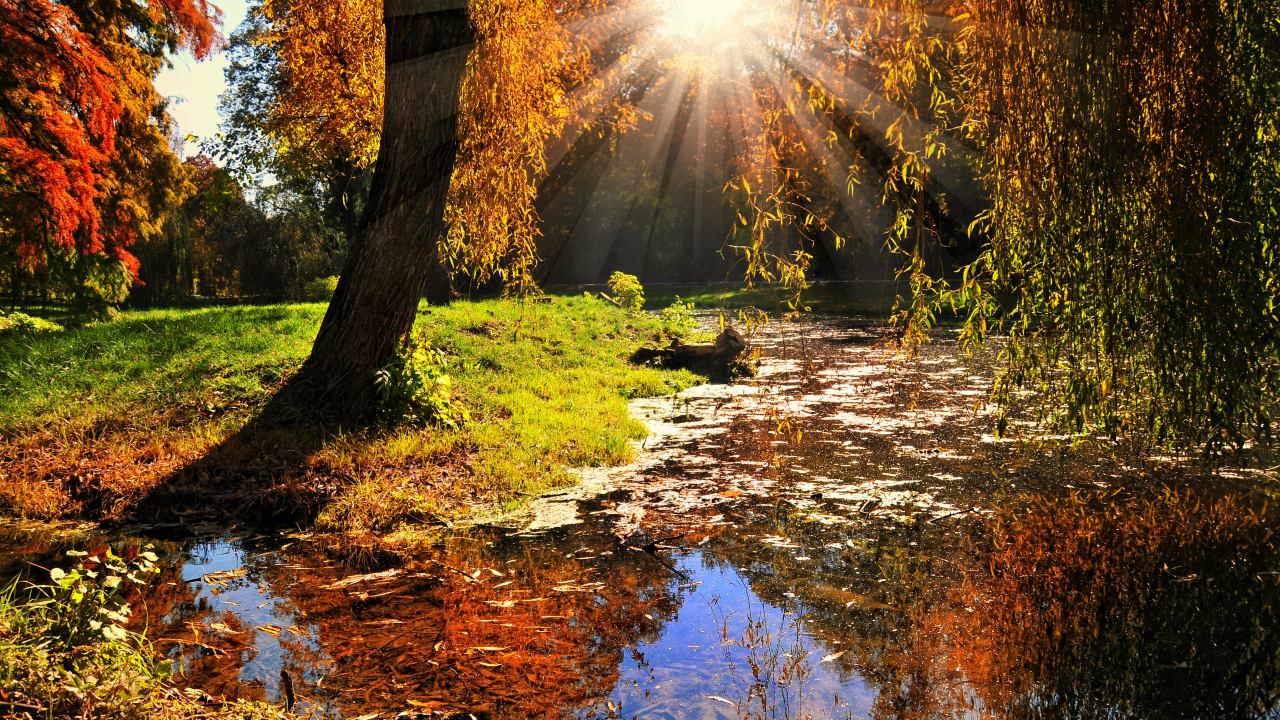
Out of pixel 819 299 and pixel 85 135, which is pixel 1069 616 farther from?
pixel 819 299

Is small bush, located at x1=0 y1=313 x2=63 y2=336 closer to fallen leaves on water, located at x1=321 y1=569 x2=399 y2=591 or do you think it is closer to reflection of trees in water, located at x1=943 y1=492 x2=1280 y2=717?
fallen leaves on water, located at x1=321 y1=569 x2=399 y2=591

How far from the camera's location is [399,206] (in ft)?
23.0

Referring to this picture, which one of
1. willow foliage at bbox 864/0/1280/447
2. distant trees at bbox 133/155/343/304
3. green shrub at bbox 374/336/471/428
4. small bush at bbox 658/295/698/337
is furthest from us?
distant trees at bbox 133/155/343/304

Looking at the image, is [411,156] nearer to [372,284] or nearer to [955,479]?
[372,284]

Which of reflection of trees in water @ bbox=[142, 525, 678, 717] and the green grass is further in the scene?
the green grass

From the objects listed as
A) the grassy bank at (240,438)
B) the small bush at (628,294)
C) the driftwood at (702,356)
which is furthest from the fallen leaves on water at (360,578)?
the small bush at (628,294)

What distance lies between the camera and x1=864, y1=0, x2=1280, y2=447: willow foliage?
12.3ft

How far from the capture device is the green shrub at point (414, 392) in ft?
23.4

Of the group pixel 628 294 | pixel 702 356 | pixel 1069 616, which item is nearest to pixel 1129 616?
pixel 1069 616

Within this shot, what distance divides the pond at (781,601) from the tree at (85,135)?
26.7 ft

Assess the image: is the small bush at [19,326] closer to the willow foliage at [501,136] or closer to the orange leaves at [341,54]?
the orange leaves at [341,54]

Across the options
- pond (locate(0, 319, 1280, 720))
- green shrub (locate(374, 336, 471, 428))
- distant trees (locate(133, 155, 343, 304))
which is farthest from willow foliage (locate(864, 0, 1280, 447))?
distant trees (locate(133, 155, 343, 304))

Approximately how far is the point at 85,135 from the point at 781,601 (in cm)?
1253

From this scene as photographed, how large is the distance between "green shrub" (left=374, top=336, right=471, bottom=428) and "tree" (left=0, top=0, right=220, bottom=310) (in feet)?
22.7
